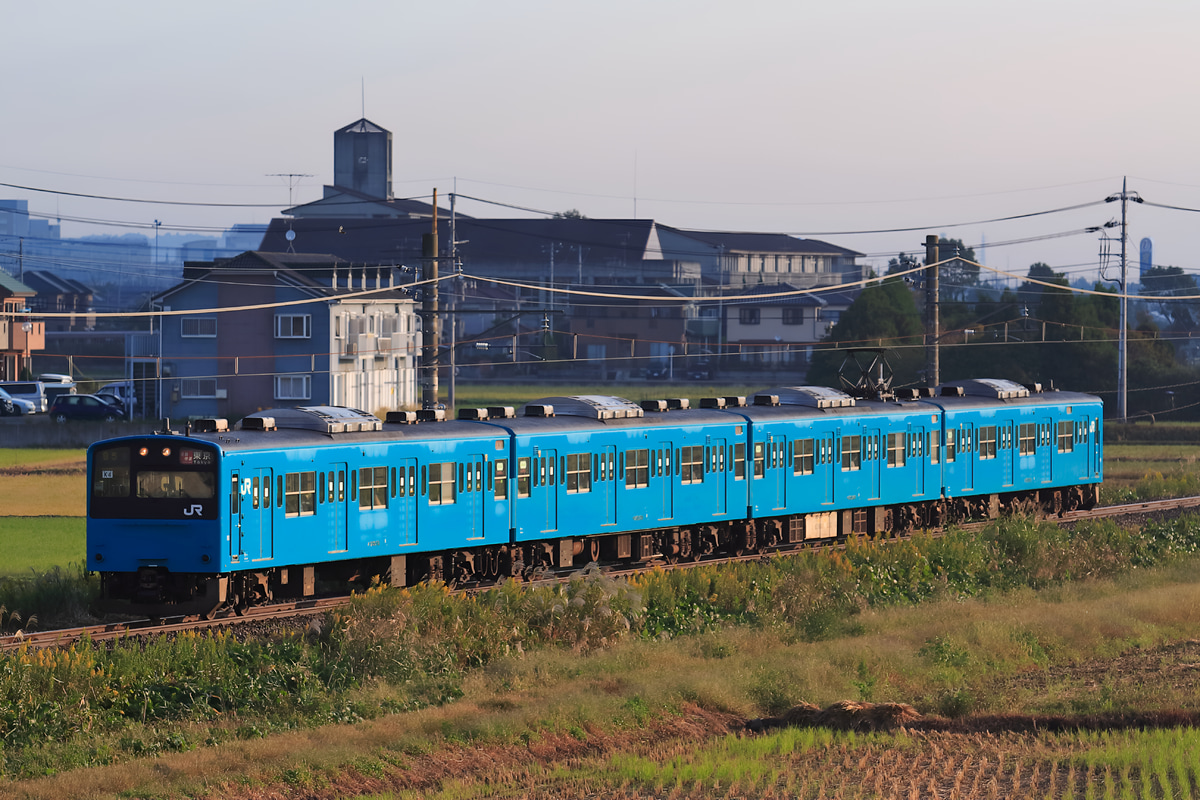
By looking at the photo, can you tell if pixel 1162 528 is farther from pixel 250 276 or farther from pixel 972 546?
pixel 250 276

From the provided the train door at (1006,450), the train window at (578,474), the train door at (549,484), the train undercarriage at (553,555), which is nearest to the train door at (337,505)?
the train undercarriage at (553,555)

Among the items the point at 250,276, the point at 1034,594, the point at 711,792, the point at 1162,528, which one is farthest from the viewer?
the point at 250,276

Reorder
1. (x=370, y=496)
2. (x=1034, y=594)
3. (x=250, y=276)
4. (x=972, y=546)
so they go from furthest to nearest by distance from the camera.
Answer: (x=250, y=276)
(x=972, y=546)
(x=1034, y=594)
(x=370, y=496)

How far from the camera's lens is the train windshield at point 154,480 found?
21359 mm

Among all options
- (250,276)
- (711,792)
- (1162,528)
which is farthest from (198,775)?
(250,276)

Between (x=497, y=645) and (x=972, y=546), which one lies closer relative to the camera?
(x=497, y=645)

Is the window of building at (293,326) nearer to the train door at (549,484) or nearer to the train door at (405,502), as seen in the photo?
the train door at (549,484)

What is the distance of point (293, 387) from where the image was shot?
219ft

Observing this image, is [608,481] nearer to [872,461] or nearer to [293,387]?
[872,461]

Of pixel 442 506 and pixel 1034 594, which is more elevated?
pixel 442 506

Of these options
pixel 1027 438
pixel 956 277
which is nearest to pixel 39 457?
pixel 1027 438

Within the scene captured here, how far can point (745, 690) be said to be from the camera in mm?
19016

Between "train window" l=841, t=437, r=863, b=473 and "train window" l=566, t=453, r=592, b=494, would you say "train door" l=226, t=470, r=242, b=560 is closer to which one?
"train window" l=566, t=453, r=592, b=494

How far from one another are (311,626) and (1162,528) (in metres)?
20.5
